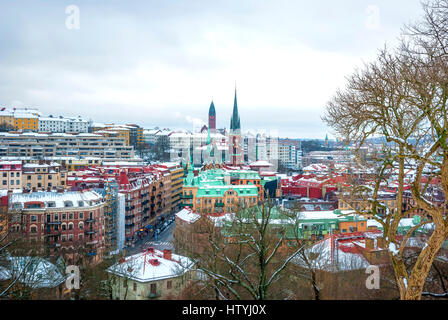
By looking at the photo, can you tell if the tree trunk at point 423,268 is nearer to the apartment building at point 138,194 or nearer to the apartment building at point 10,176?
the apartment building at point 138,194

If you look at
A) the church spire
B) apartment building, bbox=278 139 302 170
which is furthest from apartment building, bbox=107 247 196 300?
apartment building, bbox=278 139 302 170

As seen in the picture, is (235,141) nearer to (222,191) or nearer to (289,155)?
(289,155)

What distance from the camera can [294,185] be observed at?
3095 centimetres

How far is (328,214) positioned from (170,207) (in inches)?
610

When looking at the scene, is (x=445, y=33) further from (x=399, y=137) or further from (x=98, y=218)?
(x=98, y=218)

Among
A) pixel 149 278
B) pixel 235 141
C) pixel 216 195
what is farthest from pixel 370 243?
pixel 235 141

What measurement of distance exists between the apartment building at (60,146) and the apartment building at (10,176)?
11.9 meters

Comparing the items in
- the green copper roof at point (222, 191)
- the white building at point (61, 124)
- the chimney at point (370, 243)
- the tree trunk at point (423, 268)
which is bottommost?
the green copper roof at point (222, 191)

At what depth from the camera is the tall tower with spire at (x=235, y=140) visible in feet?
157

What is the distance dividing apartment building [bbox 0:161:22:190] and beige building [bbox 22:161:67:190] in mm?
332

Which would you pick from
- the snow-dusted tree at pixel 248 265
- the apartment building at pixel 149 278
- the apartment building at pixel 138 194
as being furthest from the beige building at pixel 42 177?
the snow-dusted tree at pixel 248 265

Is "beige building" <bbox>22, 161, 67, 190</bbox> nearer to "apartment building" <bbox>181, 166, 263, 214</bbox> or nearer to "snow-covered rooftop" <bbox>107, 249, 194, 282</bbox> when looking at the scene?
"apartment building" <bbox>181, 166, 263, 214</bbox>

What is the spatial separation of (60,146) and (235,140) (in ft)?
66.9

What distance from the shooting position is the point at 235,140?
1991 inches
